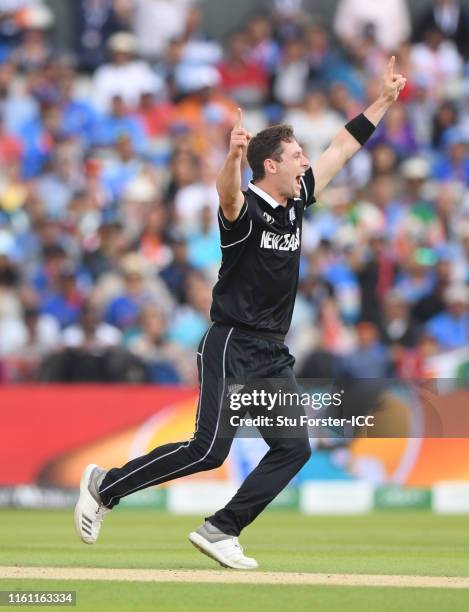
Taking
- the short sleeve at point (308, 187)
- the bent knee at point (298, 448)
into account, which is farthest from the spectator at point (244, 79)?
the bent knee at point (298, 448)

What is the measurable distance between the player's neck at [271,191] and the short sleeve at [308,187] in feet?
0.97

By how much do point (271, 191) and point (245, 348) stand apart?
0.82 m

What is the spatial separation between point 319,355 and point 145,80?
552 cm

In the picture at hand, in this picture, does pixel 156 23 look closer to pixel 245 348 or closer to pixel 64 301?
pixel 64 301

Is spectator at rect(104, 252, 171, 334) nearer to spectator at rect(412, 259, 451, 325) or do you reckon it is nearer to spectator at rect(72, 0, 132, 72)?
spectator at rect(412, 259, 451, 325)

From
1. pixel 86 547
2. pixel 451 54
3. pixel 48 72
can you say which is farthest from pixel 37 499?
pixel 451 54

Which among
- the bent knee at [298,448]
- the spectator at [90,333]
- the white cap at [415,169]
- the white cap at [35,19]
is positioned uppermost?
the white cap at [35,19]

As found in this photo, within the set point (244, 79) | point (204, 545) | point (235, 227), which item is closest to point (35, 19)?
point (244, 79)

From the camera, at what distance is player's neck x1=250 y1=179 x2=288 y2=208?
25.4 ft

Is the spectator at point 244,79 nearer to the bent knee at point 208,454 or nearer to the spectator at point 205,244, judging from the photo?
the spectator at point 205,244

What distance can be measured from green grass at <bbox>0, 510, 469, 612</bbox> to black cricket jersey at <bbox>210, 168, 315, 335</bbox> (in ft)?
4.24

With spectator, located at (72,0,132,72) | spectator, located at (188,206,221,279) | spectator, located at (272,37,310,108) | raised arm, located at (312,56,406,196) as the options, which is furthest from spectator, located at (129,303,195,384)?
raised arm, located at (312,56,406,196)

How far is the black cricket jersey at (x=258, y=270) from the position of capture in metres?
7.61

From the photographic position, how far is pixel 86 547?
914 cm
